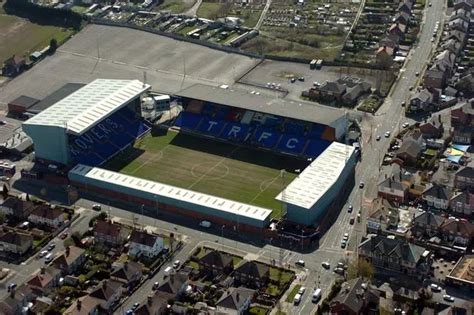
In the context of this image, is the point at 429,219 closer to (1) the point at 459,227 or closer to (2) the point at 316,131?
(1) the point at 459,227

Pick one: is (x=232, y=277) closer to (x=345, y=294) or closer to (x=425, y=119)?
(x=345, y=294)

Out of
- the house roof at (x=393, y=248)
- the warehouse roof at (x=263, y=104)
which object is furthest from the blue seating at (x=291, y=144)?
the house roof at (x=393, y=248)

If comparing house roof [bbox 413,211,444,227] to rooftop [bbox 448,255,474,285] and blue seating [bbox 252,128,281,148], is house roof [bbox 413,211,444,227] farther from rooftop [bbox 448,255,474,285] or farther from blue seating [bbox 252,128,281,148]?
blue seating [bbox 252,128,281,148]

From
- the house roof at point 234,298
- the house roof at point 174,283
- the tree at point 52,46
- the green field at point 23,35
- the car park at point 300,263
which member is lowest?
the green field at point 23,35

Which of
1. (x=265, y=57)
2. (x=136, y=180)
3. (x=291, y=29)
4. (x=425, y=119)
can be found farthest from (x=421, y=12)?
(x=136, y=180)

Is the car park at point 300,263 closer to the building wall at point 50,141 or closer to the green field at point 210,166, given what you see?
the green field at point 210,166

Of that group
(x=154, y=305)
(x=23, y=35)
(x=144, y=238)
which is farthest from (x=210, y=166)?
(x=23, y=35)
